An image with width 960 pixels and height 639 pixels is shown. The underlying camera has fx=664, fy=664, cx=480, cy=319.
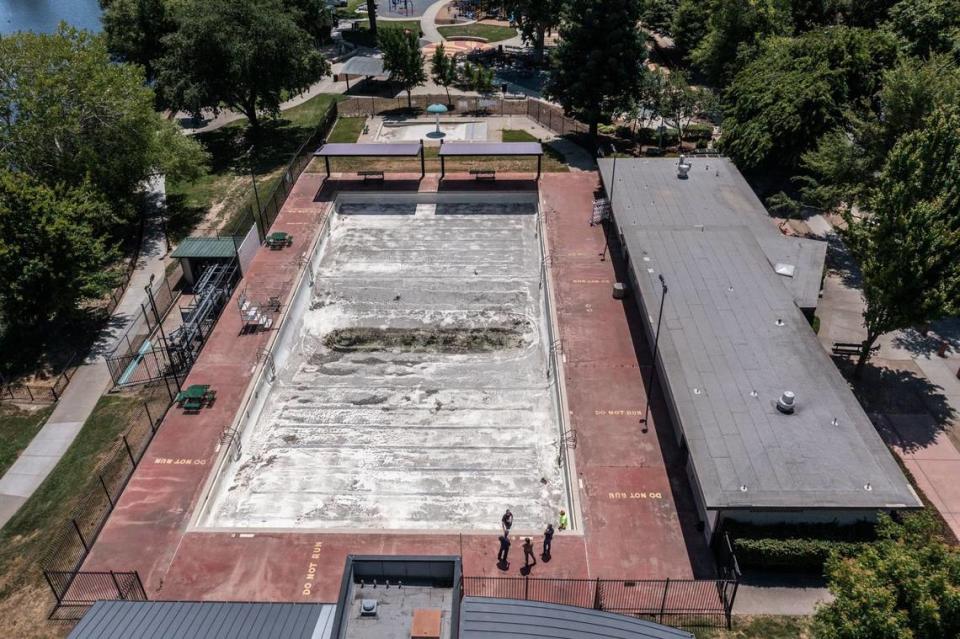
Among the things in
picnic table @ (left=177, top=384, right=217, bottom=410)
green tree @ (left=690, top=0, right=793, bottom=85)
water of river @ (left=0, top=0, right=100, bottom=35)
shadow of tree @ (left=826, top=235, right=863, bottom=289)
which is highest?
green tree @ (left=690, top=0, right=793, bottom=85)

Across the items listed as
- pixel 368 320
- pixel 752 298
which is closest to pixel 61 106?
pixel 368 320

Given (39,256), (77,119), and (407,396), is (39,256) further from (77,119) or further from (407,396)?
(407,396)

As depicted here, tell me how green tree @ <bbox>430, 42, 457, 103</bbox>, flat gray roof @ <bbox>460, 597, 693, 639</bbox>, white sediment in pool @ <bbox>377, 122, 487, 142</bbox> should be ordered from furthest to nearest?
green tree @ <bbox>430, 42, 457, 103</bbox> → white sediment in pool @ <bbox>377, 122, 487, 142</bbox> → flat gray roof @ <bbox>460, 597, 693, 639</bbox>

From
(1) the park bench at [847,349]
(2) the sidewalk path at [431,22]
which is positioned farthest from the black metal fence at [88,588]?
(2) the sidewalk path at [431,22]

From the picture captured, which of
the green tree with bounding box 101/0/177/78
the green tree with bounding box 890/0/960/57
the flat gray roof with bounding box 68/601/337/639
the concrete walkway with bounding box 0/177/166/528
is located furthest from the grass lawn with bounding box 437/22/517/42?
the flat gray roof with bounding box 68/601/337/639

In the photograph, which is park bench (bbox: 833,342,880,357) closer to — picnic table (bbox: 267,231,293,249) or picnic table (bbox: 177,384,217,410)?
picnic table (bbox: 177,384,217,410)

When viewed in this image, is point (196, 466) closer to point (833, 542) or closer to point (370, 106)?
point (833, 542)
